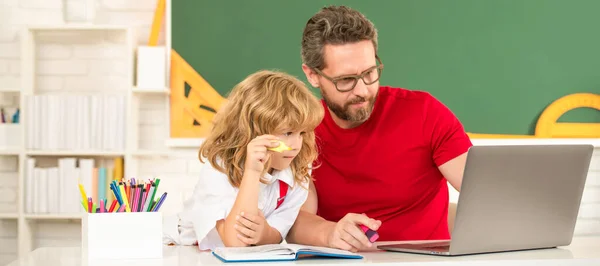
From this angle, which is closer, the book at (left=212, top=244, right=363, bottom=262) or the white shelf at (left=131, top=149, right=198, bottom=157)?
the book at (left=212, top=244, right=363, bottom=262)

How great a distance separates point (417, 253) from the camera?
150cm

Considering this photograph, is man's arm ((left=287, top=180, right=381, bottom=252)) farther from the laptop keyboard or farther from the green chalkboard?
→ the green chalkboard

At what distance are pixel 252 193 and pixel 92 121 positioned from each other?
1.82 meters

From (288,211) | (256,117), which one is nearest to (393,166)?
(288,211)

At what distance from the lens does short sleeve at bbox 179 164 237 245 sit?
1734 millimetres

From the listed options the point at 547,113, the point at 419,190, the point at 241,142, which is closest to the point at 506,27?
the point at 547,113

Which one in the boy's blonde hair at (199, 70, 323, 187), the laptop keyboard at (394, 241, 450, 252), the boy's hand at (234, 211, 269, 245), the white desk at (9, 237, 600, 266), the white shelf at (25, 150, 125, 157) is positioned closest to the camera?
the white desk at (9, 237, 600, 266)

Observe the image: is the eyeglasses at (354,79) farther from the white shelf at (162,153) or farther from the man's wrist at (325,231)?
the white shelf at (162,153)

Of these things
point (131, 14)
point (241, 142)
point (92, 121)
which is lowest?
point (92, 121)

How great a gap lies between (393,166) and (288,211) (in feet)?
1.49

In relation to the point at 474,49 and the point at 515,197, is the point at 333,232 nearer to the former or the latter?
the point at 515,197

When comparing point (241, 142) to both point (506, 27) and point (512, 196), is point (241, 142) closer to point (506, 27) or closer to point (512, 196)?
point (512, 196)

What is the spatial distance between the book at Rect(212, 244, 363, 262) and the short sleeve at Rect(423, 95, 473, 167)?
2.66 feet

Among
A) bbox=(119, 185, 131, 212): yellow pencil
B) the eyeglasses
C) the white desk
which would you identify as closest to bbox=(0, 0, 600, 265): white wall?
the eyeglasses
